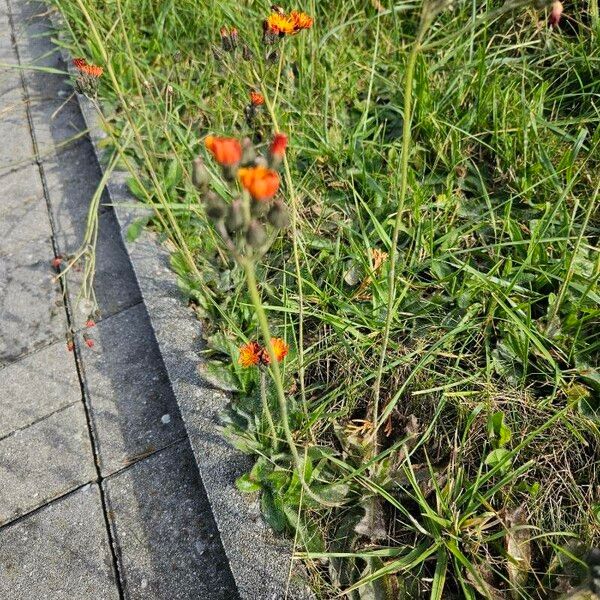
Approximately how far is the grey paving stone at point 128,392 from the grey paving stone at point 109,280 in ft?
0.18

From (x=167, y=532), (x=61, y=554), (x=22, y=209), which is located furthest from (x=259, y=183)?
(x=22, y=209)

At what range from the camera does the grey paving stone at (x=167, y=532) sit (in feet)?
4.56

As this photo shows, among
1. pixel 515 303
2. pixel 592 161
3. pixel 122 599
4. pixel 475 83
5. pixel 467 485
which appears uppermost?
pixel 475 83

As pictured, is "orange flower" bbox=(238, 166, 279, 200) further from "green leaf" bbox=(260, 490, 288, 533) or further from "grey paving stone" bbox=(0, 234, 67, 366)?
"grey paving stone" bbox=(0, 234, 67, 366)

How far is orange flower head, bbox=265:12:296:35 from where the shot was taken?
131 centimetres

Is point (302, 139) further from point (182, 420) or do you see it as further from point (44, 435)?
point (44, 435)

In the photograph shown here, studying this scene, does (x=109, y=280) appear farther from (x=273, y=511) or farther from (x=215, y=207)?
(x=215, y=207)

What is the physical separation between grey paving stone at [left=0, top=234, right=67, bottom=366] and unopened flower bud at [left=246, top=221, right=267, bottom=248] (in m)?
1.39

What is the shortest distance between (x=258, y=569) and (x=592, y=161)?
1512 mm

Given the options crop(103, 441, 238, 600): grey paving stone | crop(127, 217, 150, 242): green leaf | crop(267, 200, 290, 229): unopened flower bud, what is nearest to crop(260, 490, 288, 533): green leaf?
crop(103, 441, 238, 600): grey paving stone

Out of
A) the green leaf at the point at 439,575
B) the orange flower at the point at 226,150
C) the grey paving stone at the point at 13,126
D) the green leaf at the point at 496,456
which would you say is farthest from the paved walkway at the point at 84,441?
the orange flower at the point at 226,150

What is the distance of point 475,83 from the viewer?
1974 millimetres

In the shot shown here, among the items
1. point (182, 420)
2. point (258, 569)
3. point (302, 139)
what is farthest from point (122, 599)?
point (302, 139)

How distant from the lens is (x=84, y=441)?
1695mm
